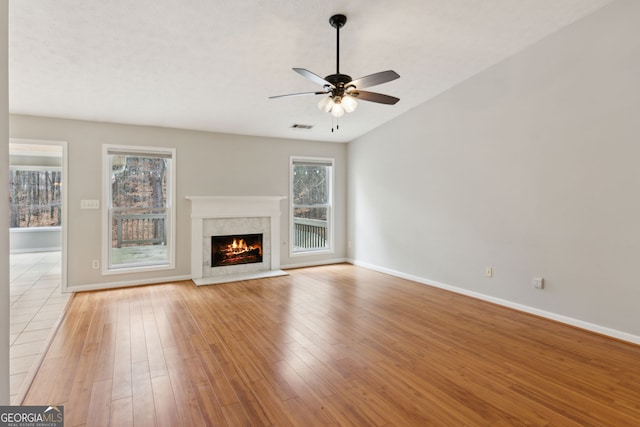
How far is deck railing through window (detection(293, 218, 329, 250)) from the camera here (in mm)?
6727

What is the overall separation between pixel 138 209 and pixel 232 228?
150 cm

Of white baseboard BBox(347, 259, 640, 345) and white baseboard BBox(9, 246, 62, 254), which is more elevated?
white baseboard BBox(9, 246, 62, 254)

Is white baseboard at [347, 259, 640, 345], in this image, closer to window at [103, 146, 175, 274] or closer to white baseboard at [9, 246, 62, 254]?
window at [103, 146, 175, 274]

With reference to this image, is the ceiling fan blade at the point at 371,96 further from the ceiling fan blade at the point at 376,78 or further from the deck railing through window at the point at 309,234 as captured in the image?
the deck railing through window at the point at 309,234

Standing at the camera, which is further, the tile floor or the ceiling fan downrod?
the ceiling fan downrod

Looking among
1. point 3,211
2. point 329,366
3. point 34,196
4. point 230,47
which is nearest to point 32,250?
point 34,196

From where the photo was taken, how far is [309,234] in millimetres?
6891

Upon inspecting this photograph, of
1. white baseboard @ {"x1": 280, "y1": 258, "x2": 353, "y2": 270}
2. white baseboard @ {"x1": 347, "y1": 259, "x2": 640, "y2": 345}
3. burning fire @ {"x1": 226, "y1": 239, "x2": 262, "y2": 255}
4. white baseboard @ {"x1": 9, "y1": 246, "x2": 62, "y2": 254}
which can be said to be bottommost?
white baseboard @ {"x1": 347, "y1": 259, "x2": 640, "y2": 345}

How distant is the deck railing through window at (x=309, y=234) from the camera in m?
6.73

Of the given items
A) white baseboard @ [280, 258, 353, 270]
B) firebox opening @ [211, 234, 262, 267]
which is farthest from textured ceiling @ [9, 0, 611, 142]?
white baseboard @ [280, 258, 353, 270]

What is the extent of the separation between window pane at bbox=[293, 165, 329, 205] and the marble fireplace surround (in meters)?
0.52

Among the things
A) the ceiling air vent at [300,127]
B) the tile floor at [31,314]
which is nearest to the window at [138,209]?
the tile floor at [31,314]

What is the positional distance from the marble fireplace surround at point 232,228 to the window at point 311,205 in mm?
495

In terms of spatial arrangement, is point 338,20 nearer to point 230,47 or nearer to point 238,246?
point 230,47
